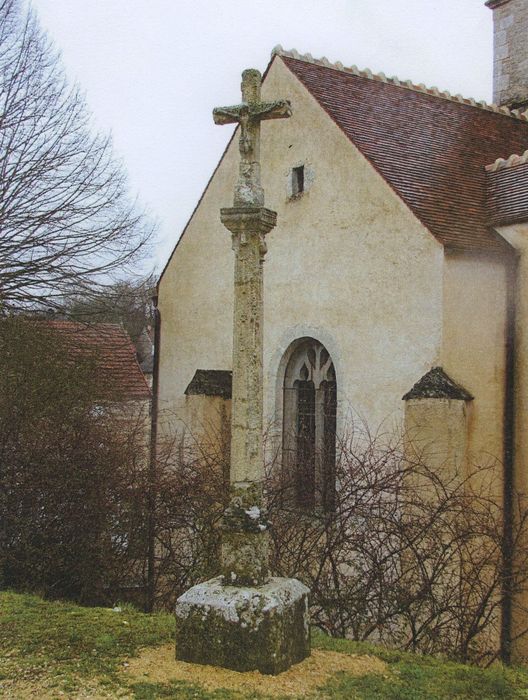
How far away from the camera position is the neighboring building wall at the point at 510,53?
48.0ft

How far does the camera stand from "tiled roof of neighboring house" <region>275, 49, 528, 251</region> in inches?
366

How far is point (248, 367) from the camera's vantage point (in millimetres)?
5422

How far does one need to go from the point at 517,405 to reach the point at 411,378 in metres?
1.29

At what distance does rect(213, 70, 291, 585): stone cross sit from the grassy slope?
0.89 metres

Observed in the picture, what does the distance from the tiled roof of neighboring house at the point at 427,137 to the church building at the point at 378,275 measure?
0.03 m

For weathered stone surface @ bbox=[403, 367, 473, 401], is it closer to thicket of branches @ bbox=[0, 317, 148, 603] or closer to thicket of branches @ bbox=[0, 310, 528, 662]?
thicket of branches @ bbox=[0, 310, 528, 662]

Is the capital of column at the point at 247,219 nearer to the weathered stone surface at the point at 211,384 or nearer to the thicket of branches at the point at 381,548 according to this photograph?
the thicket of branches at the point at 381,548

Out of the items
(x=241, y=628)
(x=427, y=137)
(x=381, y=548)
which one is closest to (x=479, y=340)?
(x=381, y=548)

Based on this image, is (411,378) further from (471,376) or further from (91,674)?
(91,674)

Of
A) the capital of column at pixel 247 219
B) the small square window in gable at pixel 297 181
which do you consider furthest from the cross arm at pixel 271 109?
the small square window in gable at pixel 297 181

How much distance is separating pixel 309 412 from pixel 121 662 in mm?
6447

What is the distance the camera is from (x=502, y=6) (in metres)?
15.2

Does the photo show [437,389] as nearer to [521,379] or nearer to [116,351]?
[521,379]

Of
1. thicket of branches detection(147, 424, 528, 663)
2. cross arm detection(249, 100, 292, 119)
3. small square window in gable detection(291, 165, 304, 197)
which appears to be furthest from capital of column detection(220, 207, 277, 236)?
small square window in gable detection(291, 165, 304, 197)
